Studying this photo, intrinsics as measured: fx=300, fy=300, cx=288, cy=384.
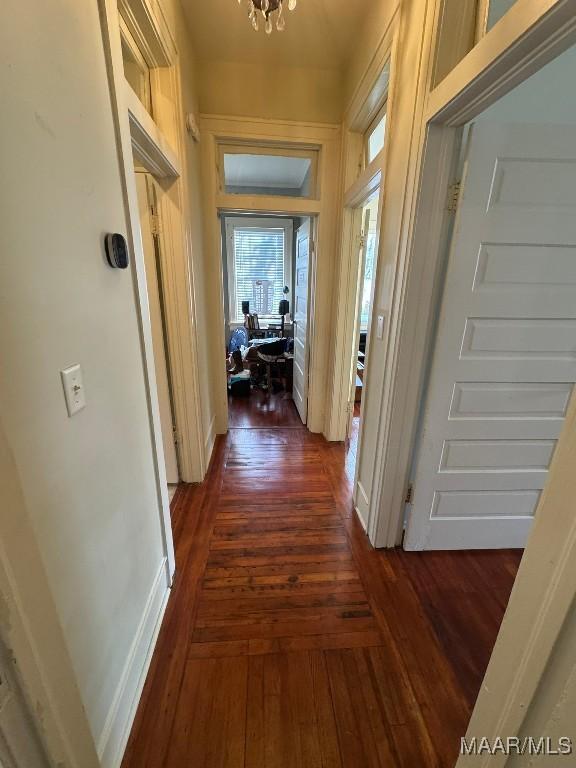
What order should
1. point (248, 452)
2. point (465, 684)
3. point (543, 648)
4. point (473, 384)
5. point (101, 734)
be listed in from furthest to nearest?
point (248, 452) → point (473, 384) → point (465, 684) → point (101, 734) → point (543, 648)

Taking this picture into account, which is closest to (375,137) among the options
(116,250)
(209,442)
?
(116,250)

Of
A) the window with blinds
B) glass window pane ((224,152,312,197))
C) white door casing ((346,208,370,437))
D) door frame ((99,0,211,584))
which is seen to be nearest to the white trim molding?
door frame ((99,0,211,584))

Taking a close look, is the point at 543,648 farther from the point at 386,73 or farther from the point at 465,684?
the point at 386,73

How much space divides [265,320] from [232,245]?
137cm

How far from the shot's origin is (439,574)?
157cm

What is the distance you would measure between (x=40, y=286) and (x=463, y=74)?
1.37 meters

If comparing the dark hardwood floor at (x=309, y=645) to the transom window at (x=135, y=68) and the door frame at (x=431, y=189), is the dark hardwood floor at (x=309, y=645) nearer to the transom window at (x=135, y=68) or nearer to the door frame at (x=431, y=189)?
the door frame at (x=431, y=189)

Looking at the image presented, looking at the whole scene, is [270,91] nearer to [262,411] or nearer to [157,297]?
[157,297]

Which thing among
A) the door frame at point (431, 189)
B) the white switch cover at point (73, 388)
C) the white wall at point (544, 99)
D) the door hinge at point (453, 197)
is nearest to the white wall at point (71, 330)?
the white switch cover at point (73, 388)

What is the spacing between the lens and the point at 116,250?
3.13ft

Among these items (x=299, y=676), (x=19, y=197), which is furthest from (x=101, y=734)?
(x=19, y=197)

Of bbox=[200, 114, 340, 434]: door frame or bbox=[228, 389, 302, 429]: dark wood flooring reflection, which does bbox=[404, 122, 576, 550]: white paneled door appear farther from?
bbox=[228, 389, 302, 429]: dark wood flooring reflection

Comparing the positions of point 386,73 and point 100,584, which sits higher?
point 386,73

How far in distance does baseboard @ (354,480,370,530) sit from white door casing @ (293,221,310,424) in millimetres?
1259
